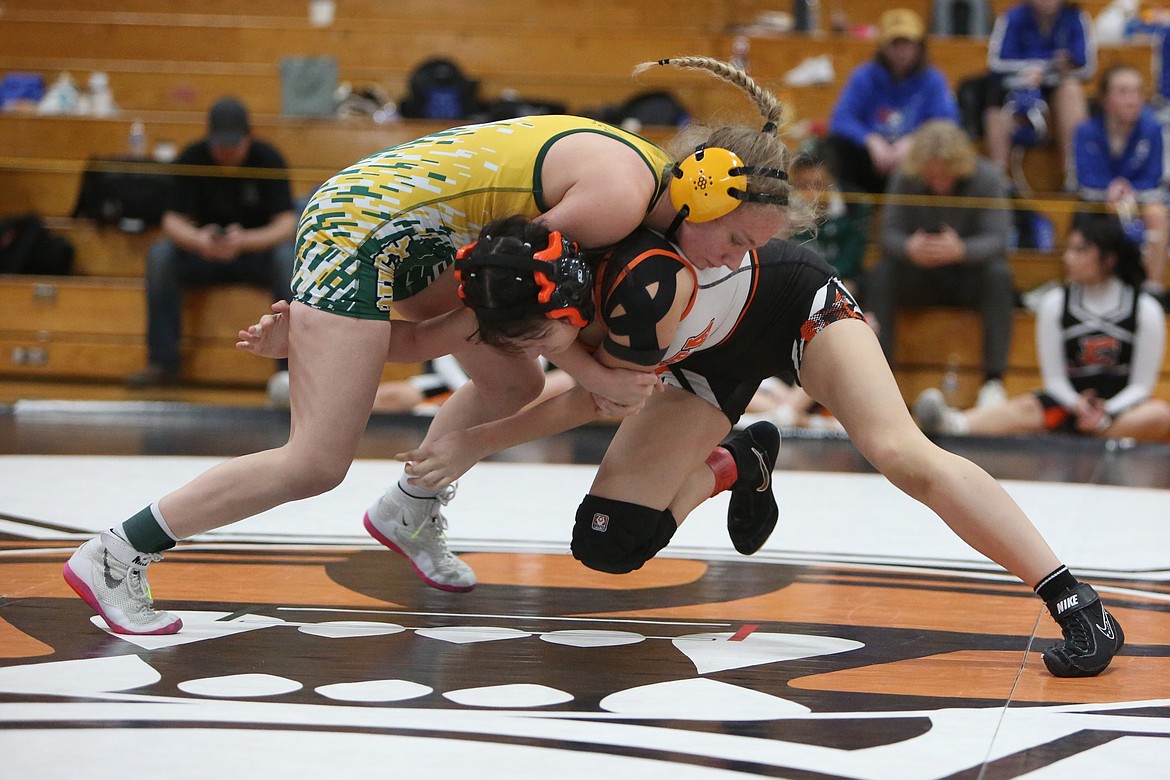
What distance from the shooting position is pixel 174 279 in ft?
21.8

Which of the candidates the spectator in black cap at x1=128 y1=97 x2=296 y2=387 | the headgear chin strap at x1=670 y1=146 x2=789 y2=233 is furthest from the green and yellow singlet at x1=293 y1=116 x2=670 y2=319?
the spectator in black cap at x1=128 y1=97 x2=296 y2=387

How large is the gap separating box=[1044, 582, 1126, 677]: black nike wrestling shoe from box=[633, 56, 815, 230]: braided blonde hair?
2.88 feet

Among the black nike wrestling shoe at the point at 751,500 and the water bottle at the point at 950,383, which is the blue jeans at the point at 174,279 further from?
the black nike wrestling shoe at the point at 751,500

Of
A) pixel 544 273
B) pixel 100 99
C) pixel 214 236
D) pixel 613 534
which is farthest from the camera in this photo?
pixel 100 99

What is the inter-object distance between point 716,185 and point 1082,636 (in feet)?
3.55

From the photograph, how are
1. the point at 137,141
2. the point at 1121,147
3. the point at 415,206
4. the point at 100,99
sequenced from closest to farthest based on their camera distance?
1. the point at 415,206
2. the point at 1121,147
3. the point at 137,141
4. the point at 100,99

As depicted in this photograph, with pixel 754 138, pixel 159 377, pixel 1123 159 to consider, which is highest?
pixel 754 138

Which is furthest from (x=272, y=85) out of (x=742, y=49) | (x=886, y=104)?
(x=886, y=104)

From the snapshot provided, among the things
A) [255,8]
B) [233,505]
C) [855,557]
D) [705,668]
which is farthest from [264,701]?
[255,8]

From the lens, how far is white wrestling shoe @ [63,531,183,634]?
256 centimetres

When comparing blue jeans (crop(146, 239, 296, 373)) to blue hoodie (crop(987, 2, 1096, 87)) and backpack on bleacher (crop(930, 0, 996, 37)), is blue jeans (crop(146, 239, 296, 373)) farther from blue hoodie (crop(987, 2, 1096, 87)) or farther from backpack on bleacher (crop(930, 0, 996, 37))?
backpack on bleacher (crop(930, 0, 996, 37))

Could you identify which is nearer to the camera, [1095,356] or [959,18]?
[1095,356]

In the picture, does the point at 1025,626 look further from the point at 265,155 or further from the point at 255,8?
the point at 255,8

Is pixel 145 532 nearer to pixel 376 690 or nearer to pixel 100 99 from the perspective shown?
pixel 376 690
